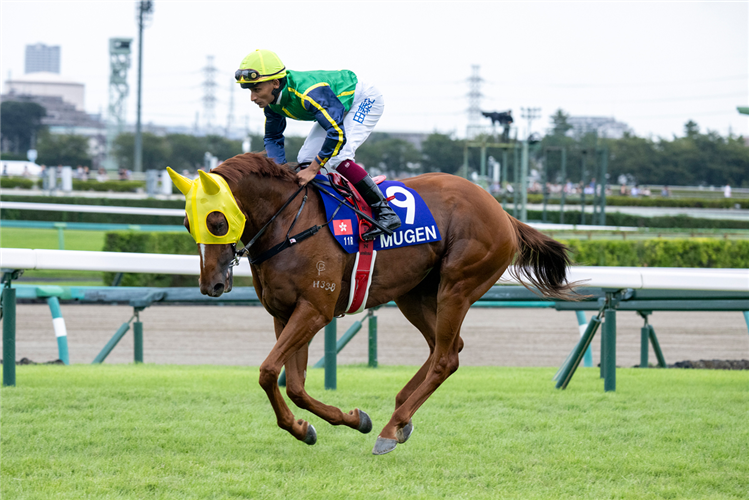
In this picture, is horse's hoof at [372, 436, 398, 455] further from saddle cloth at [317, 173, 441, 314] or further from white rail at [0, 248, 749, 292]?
white rail at [0, 248, 749, 292]

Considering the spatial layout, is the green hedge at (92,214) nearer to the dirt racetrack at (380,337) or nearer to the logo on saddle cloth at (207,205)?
the dirt racetrack at (380,337)

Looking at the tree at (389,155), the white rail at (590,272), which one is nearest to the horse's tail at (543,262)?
the white rail at (590,272)

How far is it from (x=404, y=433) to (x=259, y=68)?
1846 mm

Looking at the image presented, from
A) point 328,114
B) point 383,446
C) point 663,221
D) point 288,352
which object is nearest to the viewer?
point 288,352

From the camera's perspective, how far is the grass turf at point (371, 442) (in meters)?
3.06

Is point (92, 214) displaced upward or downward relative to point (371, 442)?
upward

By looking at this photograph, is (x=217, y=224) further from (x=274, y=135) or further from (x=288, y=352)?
(x=274, y=135)

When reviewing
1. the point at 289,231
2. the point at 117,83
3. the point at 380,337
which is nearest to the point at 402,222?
the point at 289,231

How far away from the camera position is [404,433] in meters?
3.65

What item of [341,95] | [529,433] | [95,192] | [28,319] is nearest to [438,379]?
[529,433]

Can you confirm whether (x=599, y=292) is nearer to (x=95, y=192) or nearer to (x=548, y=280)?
(x=548, y=280)

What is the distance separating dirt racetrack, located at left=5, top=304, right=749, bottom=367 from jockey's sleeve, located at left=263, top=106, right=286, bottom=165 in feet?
11.8

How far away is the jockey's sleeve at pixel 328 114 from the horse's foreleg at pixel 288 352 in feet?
2.35

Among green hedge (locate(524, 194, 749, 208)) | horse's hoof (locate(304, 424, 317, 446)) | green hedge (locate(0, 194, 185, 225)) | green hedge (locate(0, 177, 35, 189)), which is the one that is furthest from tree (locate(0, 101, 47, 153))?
horse's hoof (locate(304, 424, 317, 446))
